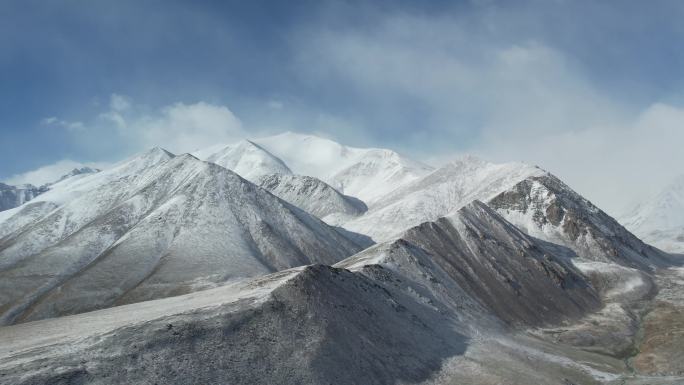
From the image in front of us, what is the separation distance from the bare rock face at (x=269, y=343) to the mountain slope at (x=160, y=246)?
56.3 m

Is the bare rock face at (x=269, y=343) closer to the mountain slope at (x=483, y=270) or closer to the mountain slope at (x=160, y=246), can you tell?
the mountain slope at (x=483, y=270)

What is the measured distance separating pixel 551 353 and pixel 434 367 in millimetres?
24468

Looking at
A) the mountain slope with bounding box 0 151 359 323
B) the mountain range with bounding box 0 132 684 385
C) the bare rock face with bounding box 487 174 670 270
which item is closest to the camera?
the mountain range with bounding box 0 132 684 385

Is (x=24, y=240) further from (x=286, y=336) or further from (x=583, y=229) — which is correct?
(x=583, y=229)

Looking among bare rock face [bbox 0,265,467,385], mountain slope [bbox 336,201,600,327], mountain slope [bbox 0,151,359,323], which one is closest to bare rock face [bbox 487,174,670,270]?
mountain slope [bbox 336,201,600,327]

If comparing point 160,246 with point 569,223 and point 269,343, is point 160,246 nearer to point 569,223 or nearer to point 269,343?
point 269,343

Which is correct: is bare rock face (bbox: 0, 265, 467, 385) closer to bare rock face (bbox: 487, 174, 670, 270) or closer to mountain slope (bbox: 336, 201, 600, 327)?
mountain slope (bbox: 336, 201, 600, 327)

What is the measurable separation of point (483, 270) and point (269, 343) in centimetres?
6685

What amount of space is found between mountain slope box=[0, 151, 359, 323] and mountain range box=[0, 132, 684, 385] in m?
0.57

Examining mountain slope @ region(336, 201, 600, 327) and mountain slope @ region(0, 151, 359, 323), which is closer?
mountain slope @ region(336, 201, 600, 327)

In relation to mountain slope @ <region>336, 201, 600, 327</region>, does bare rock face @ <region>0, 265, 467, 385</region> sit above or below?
below

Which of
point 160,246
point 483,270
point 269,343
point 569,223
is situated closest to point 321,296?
point 269,343

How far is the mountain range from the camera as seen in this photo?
153 feet

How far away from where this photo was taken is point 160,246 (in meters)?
140
